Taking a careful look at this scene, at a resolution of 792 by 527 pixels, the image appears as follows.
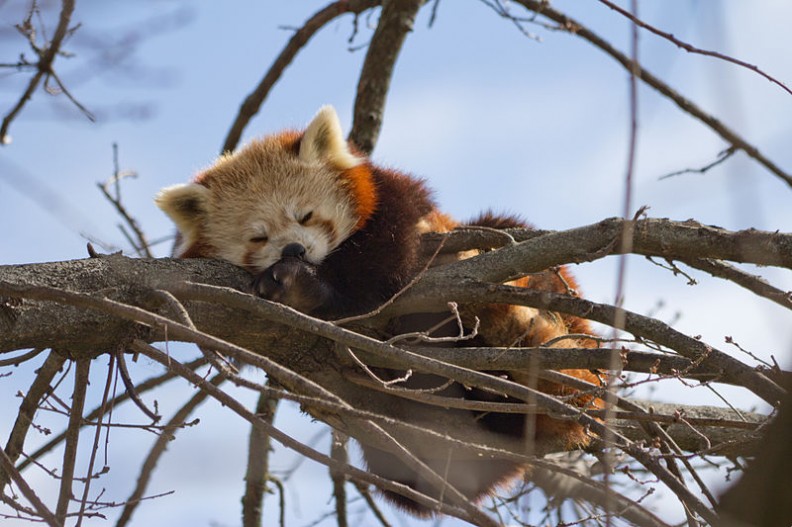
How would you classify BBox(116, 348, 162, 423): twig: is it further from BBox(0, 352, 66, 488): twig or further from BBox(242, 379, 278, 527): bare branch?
BBox(242, 379, 278, 527): bare branch

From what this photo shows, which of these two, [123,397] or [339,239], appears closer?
[339,239]

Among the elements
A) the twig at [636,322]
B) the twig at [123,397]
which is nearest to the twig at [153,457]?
the twig at [123,397]

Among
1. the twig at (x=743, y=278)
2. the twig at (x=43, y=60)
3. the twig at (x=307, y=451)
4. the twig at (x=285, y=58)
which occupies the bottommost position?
the twig at (x=307, y=451)

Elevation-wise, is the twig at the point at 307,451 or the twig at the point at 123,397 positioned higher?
the twig at the point at 123,397

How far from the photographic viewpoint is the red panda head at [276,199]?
14.3 ft

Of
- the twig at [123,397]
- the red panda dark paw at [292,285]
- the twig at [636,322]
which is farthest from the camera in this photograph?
the twig at [123,397]

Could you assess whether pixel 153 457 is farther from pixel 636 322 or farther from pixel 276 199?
pixel 636 322

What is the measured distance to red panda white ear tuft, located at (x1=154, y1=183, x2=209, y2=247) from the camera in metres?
4.70

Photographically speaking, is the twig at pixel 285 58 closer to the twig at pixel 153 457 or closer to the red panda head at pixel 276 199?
the red panda head at pixel 276 199

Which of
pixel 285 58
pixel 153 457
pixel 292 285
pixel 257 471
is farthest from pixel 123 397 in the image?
pixel 285 58

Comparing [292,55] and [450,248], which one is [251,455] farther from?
[292,55]

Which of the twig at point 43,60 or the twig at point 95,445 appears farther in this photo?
the twig at point 43,60

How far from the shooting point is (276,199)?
4.57 meters

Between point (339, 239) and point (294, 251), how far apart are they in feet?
1.28
